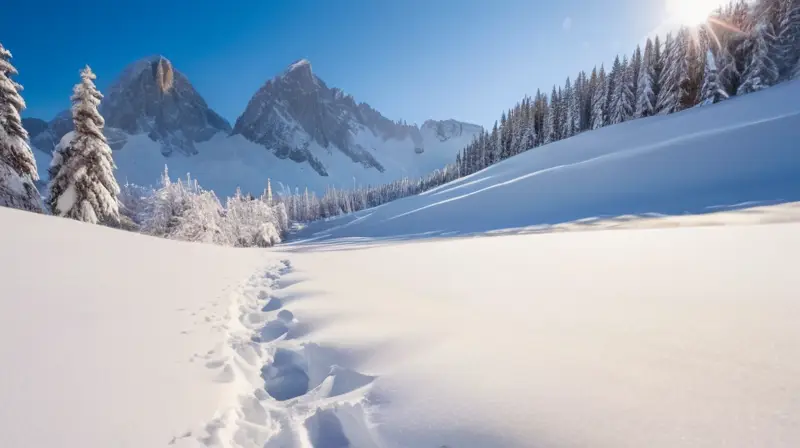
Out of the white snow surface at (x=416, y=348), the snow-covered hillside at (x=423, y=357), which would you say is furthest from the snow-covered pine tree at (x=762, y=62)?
the snow-covered hillside at (x=423, y=357)

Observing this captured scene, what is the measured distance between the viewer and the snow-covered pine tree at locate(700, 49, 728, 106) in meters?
31.6

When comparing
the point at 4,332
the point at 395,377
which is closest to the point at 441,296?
the point at 395,377

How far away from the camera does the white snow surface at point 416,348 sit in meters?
1.73

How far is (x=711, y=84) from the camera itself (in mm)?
31875

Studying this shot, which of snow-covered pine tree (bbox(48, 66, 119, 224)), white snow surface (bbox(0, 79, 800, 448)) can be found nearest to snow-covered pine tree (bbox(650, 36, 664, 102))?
white snow surface (bbox(0, 79, 800, 448))

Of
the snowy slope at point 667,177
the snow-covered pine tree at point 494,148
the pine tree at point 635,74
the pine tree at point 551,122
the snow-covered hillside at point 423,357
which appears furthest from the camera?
the snow-covered pine tree at point 494,148

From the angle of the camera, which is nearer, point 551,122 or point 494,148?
point 551,122

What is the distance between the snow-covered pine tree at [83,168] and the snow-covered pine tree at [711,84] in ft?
156

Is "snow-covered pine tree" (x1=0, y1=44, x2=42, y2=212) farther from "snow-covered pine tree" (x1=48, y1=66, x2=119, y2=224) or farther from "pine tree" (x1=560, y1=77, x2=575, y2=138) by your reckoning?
"pine tree" (x1=560, y1=77, x2=575, y2=138)

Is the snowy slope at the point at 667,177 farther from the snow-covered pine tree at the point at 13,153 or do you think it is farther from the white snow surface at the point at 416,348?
the snow-covered pine tree at the point at 13,153

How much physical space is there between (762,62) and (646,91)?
10.6m

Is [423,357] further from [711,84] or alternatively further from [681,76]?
[681,76]

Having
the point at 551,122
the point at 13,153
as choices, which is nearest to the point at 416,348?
the point at 13,153

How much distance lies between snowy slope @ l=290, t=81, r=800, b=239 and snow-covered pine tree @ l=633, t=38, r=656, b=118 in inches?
489
